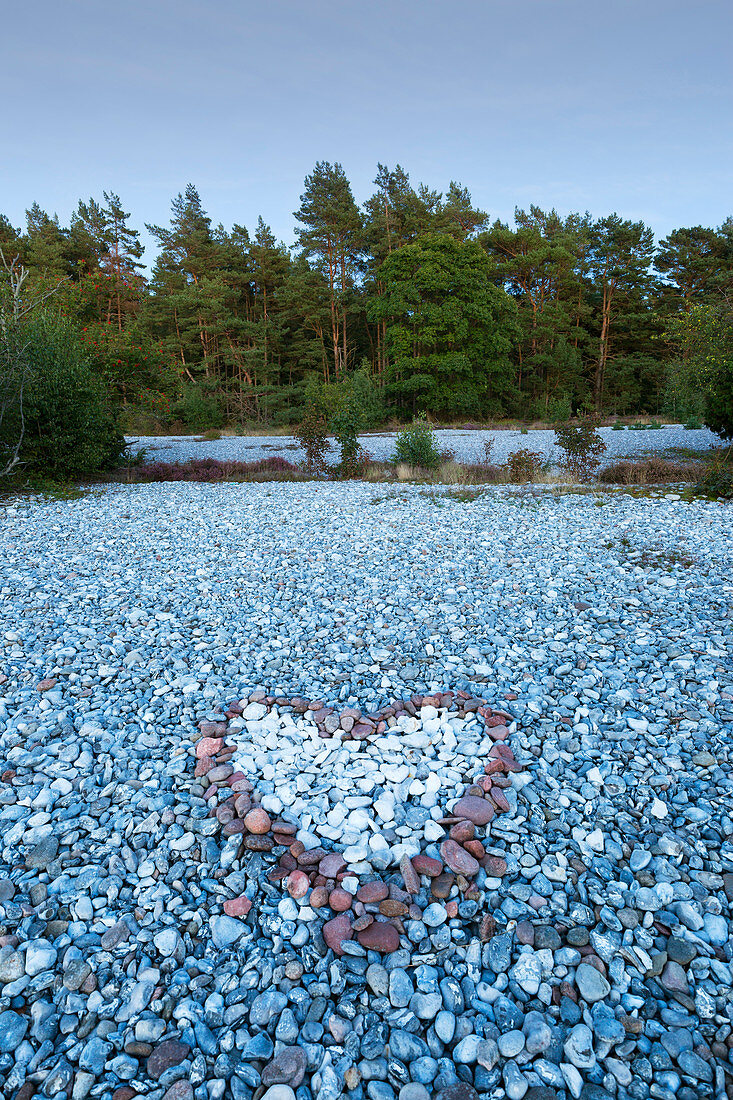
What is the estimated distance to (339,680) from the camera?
12.0ft

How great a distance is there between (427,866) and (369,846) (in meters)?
0.27

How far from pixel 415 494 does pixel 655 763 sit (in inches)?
321

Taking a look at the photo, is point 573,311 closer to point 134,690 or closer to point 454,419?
point 454,419

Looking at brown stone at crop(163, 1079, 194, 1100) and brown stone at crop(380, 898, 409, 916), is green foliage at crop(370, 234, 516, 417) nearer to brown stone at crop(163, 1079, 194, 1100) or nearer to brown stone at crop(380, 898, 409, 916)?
brown stone at crop(380, 898, 409, 916)

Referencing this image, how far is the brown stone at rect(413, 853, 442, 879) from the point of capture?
2166 millimetres

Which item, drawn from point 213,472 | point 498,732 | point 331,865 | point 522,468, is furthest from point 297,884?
point 213,472

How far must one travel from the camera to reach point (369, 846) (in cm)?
232

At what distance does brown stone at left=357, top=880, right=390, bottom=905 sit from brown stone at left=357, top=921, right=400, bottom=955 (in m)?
0.09

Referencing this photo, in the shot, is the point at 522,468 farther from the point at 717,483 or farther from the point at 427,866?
the point at 427,866

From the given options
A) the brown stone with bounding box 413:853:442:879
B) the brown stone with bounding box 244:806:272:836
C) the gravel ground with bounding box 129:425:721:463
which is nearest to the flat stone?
the brown stone with bounding box 413:853:442:879

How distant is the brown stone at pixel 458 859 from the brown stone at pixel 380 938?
1.18 ft

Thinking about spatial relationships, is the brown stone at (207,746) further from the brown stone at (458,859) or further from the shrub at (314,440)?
the shrub at (314,440)

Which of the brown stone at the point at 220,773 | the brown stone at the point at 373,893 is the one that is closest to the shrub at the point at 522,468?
the brown stone at the point at 220,773

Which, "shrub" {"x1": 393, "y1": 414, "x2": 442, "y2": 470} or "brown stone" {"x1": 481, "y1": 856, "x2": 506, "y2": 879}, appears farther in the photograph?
"shrub" {"x1": 393, "y1": 414, "x2": 442, "y2": 470}
